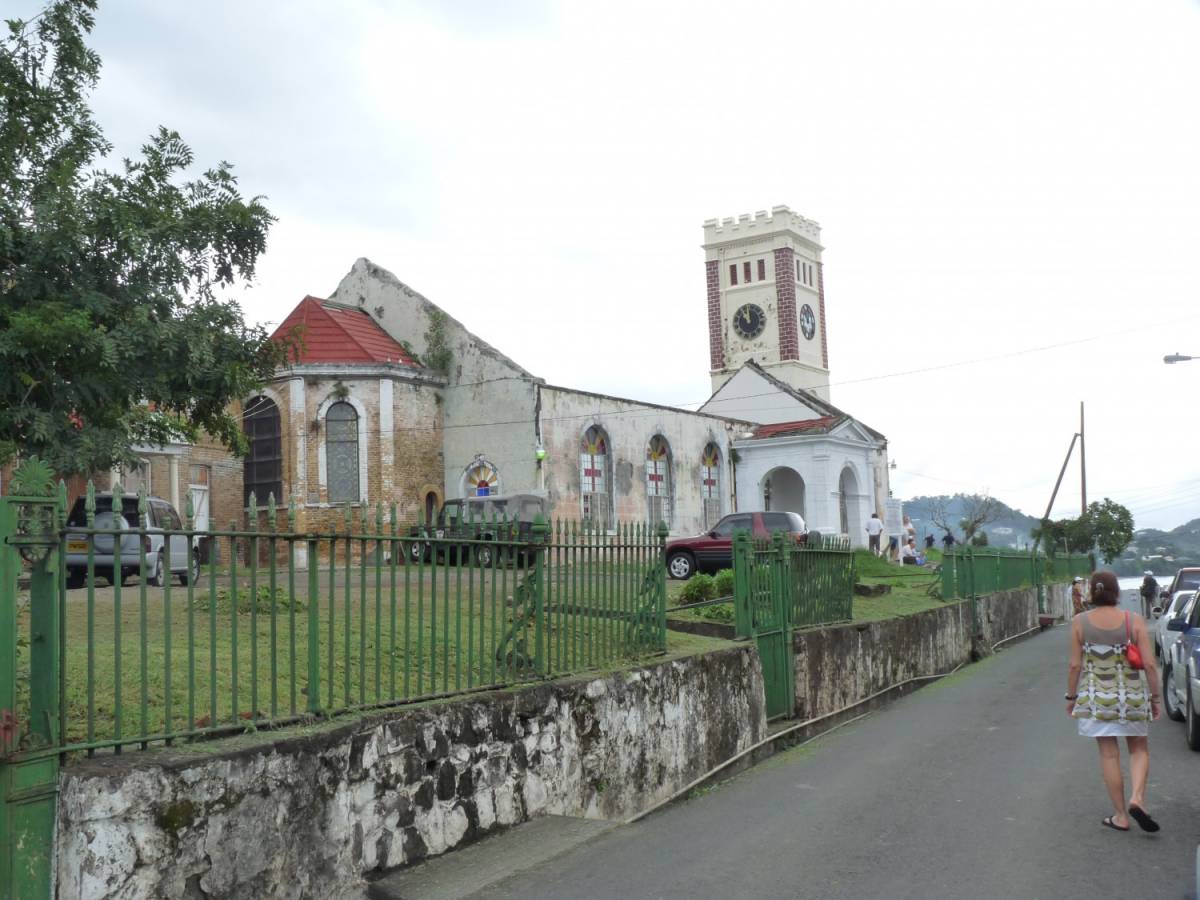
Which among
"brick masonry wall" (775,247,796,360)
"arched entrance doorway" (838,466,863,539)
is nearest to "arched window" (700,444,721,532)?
"arched entrance doorway" (838,466,863,539)

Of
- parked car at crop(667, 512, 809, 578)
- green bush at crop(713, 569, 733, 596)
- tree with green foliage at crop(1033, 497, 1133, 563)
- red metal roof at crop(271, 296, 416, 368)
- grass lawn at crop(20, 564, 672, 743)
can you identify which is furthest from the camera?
tree with green foliage at crop(1033, 497, 1133, 563)

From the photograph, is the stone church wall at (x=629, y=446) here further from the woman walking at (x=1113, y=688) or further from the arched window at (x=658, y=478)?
the woman walking at (x=1113, y=688)

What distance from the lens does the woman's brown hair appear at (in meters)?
7.43

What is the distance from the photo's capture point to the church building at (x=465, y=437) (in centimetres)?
3089

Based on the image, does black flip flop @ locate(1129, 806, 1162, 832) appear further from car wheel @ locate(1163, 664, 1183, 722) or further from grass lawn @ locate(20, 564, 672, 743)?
car wheel @ locate(1163, 664, 1183, 722)

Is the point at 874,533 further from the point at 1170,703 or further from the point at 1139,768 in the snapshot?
the point at 1139,768

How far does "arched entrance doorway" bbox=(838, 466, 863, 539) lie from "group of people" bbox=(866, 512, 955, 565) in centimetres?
52

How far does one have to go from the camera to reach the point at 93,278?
14.6 meters

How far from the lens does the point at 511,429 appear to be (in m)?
31.7

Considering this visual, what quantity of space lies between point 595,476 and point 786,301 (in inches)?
1298

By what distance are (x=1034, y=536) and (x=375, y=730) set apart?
5186 cm

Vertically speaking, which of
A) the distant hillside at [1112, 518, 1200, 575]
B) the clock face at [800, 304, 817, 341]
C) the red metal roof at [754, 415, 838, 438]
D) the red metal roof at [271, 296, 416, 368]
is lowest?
the distant hillside at [1112, 518, 1200, 575]

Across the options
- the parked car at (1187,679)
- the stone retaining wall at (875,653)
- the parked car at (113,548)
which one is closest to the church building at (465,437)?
the stone retaining wall at (875,653)

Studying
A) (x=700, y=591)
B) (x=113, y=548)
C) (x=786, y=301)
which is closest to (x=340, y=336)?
(x=700, y=591)
